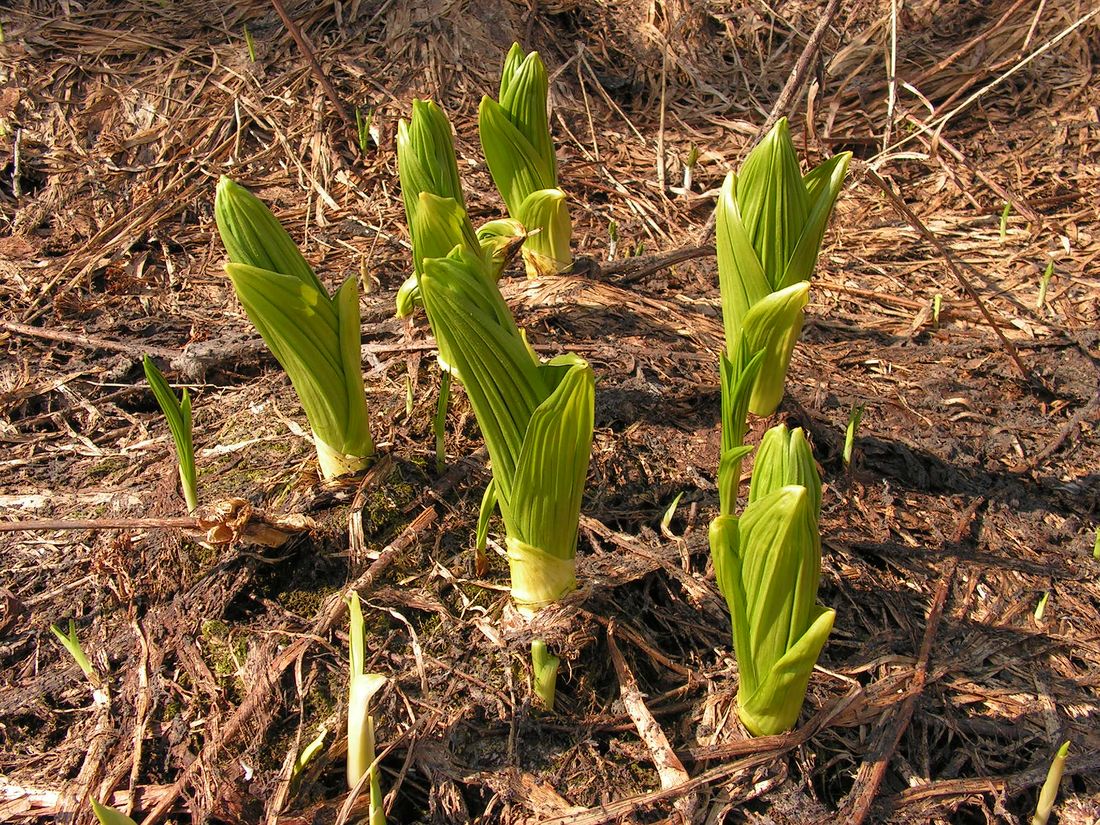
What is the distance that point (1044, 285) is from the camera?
2.71m

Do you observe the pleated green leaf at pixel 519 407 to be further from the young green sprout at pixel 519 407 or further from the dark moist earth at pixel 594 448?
the dark moist earth at pixel 594 448

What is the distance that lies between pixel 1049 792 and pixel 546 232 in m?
1.73

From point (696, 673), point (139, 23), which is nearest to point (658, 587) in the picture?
point (696, 673)

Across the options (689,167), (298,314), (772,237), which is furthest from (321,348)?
(689,167)

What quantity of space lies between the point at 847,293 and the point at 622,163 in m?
1.02

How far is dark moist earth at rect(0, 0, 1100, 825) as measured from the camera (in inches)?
63.8

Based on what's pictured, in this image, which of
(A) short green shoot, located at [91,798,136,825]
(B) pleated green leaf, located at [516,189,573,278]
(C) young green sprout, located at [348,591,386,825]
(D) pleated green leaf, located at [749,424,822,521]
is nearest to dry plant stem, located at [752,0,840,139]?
(B) pleated green leaf, located at [516,189,573,278]

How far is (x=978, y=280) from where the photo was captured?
290cm

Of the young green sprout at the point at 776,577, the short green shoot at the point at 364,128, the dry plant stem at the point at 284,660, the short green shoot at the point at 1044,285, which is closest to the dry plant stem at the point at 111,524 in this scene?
the dry plant stem at the point at 284,660

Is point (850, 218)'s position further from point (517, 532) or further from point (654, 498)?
point (517, 532)

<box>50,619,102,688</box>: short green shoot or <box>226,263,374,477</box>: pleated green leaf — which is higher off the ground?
<box>226,263,374,477</box>: pleated green leaf

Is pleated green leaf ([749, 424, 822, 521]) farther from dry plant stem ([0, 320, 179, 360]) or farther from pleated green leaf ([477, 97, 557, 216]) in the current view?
dry plant stem ([0, 320, 179, 360])

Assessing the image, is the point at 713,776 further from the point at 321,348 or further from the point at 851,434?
the point at 321,348

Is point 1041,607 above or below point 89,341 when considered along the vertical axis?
below
